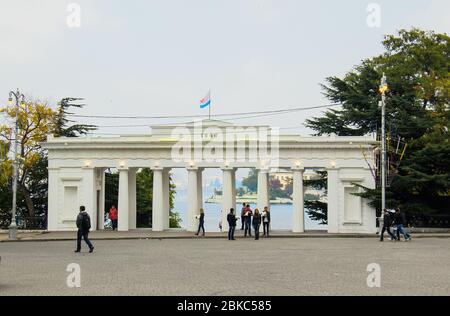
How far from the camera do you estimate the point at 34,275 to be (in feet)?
66.9

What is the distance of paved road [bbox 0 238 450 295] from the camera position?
16859mm

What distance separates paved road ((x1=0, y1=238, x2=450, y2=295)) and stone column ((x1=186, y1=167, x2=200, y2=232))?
45.6 ft

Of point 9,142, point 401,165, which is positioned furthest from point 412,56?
point 9,142

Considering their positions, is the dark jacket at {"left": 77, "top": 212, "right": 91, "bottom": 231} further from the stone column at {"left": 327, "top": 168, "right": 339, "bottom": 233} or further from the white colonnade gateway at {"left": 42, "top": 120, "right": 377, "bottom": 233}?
the stone column at {"left": 327, "top": 168, "right": 339, "bottom": 233}

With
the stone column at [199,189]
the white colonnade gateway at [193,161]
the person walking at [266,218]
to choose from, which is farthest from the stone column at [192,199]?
the person walking at [266,218]

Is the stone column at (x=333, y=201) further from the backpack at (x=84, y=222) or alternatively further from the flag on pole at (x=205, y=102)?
the backpack at (x=84, y=222)

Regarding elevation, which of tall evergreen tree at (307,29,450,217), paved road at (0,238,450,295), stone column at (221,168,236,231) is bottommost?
paved road at (0,238,450,295)

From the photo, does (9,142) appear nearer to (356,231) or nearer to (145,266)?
(356,231)

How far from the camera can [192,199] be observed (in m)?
47.7

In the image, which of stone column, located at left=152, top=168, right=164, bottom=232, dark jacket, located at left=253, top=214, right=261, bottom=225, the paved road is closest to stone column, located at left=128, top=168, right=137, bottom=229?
stone column, located at left=152, top=168, right=164, bottom=232

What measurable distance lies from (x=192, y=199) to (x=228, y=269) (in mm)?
25886

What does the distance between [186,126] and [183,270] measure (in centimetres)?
2706

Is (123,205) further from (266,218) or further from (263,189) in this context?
(266,218)

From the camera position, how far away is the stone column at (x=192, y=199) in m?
47.7
